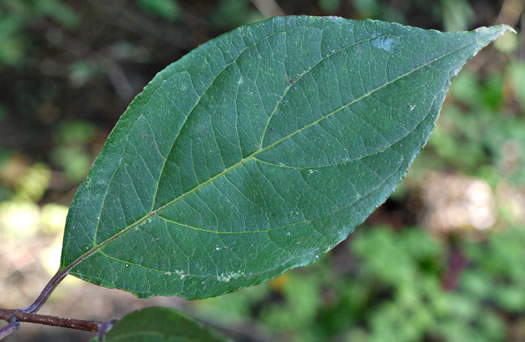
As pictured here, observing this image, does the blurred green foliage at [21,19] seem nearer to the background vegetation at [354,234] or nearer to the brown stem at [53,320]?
the background vegetation at [354,234]

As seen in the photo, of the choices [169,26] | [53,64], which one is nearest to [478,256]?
[169,26]

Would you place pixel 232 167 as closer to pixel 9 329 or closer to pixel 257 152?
pixel 257 152

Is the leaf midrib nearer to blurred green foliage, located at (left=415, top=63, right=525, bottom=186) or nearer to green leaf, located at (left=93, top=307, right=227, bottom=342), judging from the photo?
green leaf, located at (left=93, top=307, right=227, bottom=342)

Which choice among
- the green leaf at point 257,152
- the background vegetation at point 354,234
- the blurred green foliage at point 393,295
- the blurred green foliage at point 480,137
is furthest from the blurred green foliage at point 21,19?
the blurred green foliage at point 480,137

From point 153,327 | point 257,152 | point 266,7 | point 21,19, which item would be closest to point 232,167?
point 257,152

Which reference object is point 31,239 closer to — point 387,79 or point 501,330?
point 387,79

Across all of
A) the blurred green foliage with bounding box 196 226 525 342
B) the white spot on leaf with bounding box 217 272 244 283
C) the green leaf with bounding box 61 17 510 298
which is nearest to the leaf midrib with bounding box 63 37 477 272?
the green leaf with bounding box 61 17 510 298
